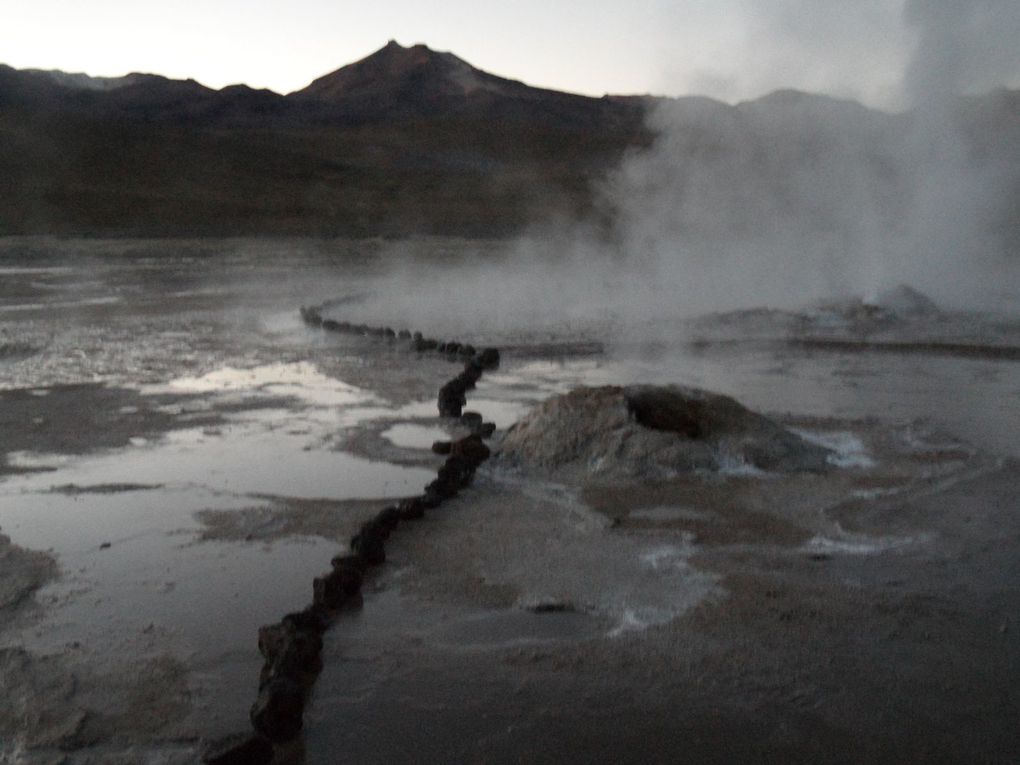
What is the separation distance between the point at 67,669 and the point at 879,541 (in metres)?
3.14

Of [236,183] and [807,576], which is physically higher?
[236,183]

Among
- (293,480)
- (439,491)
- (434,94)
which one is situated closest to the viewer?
(439,491)

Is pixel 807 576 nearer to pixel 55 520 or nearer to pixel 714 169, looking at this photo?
pixel 55 520

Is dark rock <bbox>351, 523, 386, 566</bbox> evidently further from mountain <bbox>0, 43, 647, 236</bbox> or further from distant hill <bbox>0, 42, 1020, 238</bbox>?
mountain <bbox>0, 43, 647, 236</bbox>

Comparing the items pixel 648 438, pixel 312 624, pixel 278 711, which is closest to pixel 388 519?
pixel 312 624

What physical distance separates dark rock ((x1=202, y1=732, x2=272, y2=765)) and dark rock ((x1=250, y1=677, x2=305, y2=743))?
9 centimetres

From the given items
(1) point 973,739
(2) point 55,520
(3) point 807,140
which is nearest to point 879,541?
(1) point 973,739

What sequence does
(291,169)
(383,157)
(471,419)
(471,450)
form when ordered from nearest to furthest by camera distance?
(471,450)
(471,419)
(291,169)
(383,157)

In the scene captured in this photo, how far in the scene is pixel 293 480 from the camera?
5766 millimetres

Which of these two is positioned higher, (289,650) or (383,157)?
(383,157)

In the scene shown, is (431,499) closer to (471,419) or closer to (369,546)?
(369,546)

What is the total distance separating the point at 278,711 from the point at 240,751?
0.21 m

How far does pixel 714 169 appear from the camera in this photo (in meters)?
24.0

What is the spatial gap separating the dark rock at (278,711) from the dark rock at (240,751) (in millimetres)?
94
